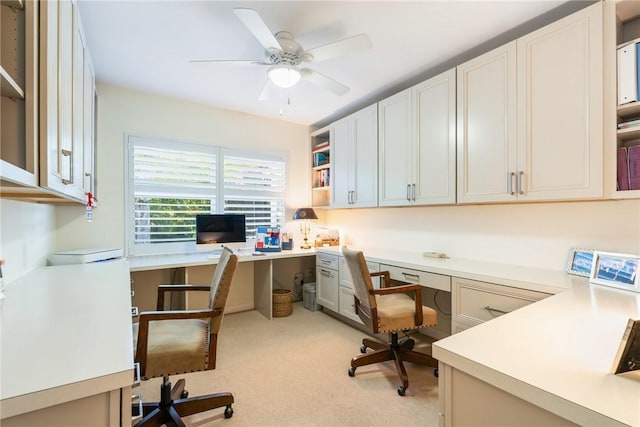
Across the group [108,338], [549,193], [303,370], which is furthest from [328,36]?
[303,370]

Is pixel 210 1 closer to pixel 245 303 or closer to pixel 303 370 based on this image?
pixel 303 370

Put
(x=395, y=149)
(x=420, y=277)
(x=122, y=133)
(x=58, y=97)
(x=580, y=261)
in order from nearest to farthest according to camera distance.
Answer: (x=58, y=97) < (x=580, y=261) < (x=420, y=277) < (x=395, y=149) < (x=122, y=133)

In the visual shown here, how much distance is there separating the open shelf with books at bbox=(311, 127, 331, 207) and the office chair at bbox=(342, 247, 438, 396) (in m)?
1.94

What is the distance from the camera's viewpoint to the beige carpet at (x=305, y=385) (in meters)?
1.73

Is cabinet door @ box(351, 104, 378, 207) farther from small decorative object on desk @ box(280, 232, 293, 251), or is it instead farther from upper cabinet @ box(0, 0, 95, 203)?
upper cabinet @ box(0, 0, 95, 203)

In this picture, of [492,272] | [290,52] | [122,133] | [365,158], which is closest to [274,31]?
[290,52]

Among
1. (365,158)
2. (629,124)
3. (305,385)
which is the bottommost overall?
(305,385)

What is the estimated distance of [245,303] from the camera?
3695 millimetres

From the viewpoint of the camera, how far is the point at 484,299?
1856mm

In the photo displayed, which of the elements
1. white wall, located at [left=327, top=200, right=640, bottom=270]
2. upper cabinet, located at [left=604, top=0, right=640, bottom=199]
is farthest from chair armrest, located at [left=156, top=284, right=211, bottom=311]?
upper cabinet, located at [left=604, top=0, right=640, bottom=199]

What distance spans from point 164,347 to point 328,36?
7.29ft

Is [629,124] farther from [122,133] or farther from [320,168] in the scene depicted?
[122,133]

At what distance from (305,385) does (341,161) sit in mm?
2439

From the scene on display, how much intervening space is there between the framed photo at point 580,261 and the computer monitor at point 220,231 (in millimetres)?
2950
